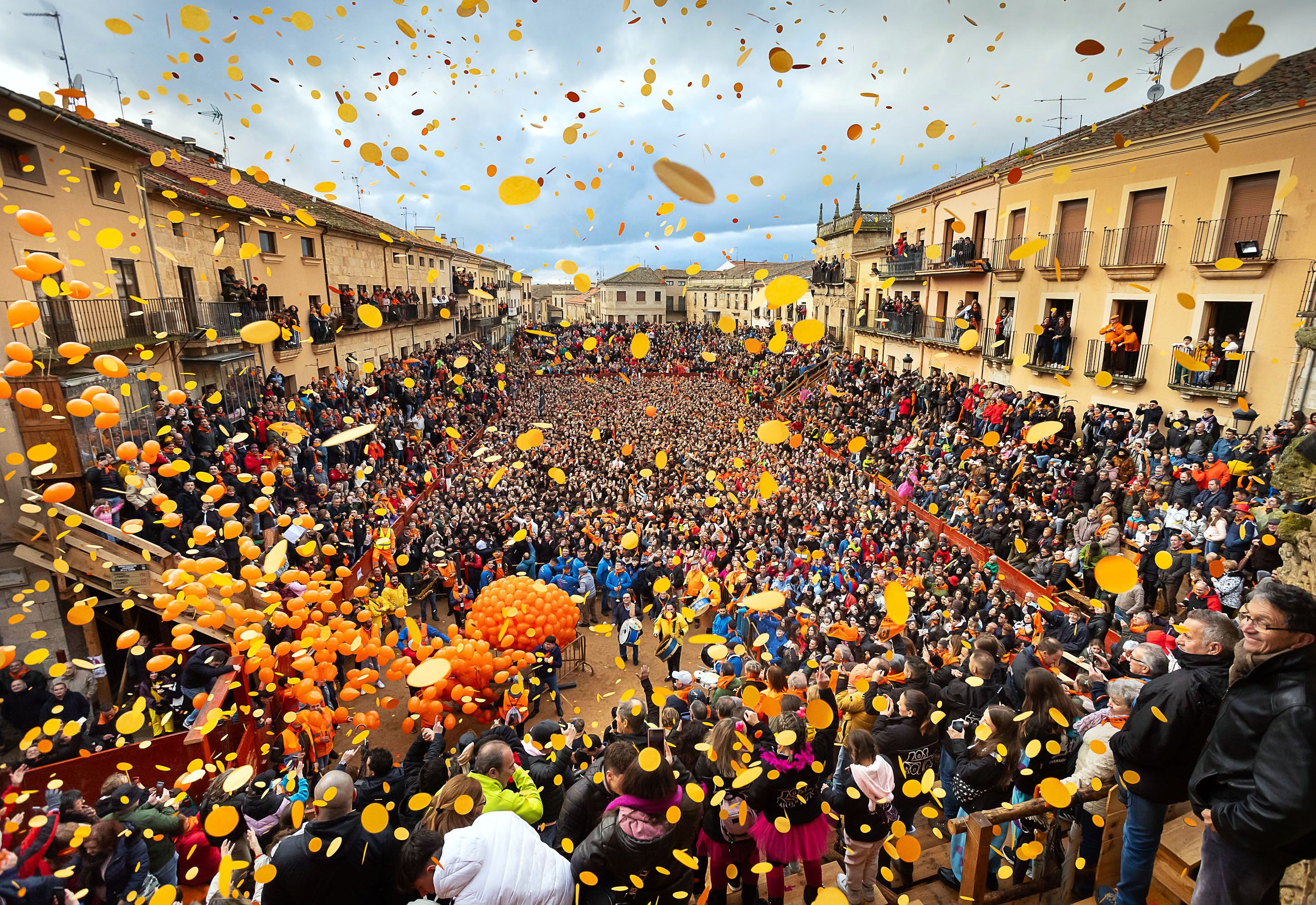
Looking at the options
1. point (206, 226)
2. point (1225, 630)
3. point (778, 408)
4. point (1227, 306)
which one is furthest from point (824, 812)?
point (778, 408)

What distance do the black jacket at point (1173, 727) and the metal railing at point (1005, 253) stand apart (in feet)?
48.2

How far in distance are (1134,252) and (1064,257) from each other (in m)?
1.73

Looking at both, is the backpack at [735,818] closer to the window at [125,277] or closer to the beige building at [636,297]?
the window at [125,277]

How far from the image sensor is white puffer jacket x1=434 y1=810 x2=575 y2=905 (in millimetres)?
2293

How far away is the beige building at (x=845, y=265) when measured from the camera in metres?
25.6

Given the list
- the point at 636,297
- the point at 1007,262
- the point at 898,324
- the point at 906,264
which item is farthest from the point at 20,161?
the point at 636,297

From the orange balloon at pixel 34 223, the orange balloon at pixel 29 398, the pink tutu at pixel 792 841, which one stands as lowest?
the pink tutu at pixel 792 841

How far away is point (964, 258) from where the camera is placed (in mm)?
16375

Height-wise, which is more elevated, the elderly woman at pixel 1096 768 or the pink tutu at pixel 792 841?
the elderly woman at pixel 1096 768

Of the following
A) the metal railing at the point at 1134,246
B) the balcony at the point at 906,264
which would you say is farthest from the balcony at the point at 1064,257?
the balcony at the point at 906,264

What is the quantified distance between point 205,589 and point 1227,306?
15.8 meters

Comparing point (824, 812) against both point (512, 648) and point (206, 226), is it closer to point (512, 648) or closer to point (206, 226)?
point (512, 648)

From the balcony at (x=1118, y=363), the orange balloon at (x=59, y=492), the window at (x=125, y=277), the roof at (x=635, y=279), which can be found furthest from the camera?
the roof at (x=635, y=279)

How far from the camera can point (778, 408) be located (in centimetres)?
2120
